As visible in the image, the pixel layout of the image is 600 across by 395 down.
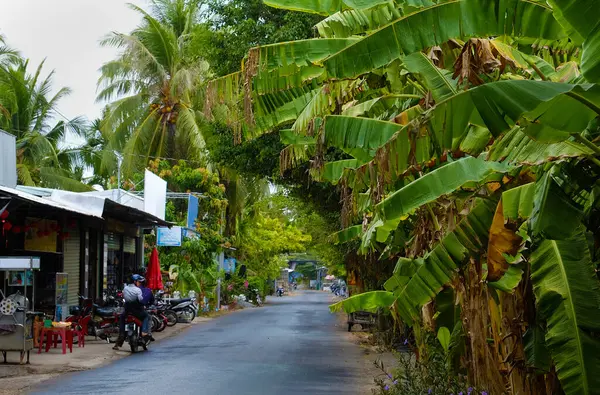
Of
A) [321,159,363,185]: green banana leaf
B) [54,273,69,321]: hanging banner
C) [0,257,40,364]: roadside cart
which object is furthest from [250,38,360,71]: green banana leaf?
[54,273,69,321]: hanging banner

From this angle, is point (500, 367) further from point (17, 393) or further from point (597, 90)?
point (17, 393)

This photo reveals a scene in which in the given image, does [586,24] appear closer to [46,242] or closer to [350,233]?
[350,233]

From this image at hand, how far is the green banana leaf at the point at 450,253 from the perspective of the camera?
738cm

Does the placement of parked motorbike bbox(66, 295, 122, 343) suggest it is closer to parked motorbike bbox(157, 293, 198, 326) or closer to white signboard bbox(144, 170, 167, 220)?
white signboard bbox(144, 170, 167, 220)

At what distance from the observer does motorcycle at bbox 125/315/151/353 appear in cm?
1888

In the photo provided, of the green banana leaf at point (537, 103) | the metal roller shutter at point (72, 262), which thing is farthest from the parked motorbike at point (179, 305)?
the green banana leaf at point (537, 103)

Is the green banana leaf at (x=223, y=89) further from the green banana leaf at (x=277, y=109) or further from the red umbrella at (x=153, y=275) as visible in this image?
the red umbrella at (x=153, y=275)

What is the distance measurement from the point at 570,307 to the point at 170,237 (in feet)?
85.3

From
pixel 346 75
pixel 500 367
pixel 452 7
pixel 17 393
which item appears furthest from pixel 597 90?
pixel 17 393

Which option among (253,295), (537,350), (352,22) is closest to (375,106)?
(352,22)

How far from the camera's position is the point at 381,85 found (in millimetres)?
11766

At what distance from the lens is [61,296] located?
21.1 metres

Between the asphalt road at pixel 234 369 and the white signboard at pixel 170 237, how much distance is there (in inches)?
284

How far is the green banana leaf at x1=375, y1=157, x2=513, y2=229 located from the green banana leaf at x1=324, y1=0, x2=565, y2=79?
111cm
